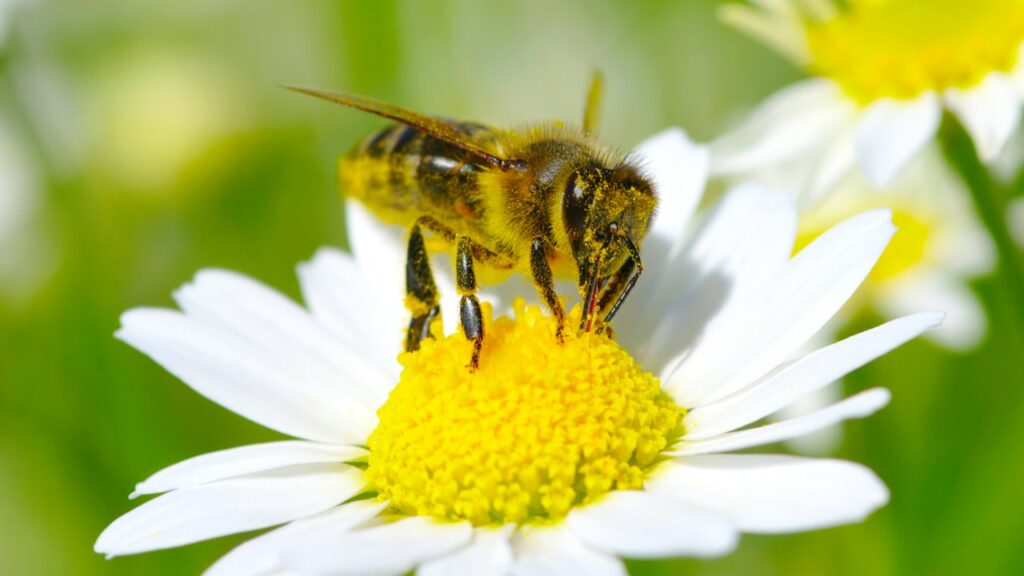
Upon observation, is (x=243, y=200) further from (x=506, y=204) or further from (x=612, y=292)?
Result: (x=612, y=292)

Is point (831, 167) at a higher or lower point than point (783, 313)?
higher

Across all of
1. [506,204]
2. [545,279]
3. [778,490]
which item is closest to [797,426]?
[778,490]

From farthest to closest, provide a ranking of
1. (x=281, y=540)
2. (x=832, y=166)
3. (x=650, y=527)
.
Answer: (x=832, y=166) → (x=281, y=540) → (x=650, y=527)

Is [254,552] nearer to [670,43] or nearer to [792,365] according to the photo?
[792,365]

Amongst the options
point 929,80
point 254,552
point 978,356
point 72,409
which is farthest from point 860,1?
point 72,409

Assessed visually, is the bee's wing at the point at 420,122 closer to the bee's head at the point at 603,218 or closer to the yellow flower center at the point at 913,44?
the bee's head at the point at 603,218

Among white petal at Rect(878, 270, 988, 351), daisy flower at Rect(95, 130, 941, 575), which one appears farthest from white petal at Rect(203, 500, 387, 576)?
white petal at Rect(878, 270, 988, 351)

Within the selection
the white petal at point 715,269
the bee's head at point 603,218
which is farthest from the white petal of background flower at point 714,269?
the bee's head at point 603,218
